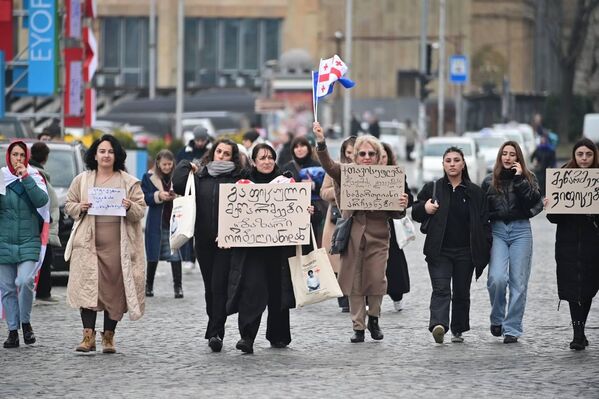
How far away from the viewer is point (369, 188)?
13867 mm

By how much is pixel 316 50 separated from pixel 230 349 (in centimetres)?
7389

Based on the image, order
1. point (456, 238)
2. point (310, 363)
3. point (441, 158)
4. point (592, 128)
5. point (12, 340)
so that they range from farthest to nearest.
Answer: point (592, 128) < point (441, 158) < point (456, 238) < point (12, 340) < point (310, 363)

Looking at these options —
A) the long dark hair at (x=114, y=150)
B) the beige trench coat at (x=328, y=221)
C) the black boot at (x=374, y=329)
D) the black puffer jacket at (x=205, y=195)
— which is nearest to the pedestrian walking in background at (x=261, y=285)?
the black puffer jacket at (x=205, y=195)

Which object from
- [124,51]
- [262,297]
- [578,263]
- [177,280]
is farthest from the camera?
[124,51]

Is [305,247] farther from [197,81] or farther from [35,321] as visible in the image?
[197,81]

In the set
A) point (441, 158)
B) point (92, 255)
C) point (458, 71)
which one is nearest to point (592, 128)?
point (458, 71)

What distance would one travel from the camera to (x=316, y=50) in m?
86.7

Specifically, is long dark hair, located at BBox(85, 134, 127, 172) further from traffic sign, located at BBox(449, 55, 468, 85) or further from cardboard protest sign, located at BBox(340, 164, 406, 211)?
traffic sign, located at BBox(449, 55, 468, 85)

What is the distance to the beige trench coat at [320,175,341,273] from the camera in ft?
50.6

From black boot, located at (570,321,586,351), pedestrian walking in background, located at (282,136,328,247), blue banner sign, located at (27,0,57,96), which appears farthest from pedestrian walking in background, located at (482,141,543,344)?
blue banner sign, located at (27,0,57,96)

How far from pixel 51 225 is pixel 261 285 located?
3359mm

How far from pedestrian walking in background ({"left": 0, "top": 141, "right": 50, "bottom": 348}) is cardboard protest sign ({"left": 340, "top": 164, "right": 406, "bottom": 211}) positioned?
2399mm

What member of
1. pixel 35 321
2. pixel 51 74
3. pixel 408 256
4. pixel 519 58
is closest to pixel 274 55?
pixel 519 58

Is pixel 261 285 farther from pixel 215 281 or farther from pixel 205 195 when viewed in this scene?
pixel 205 195
